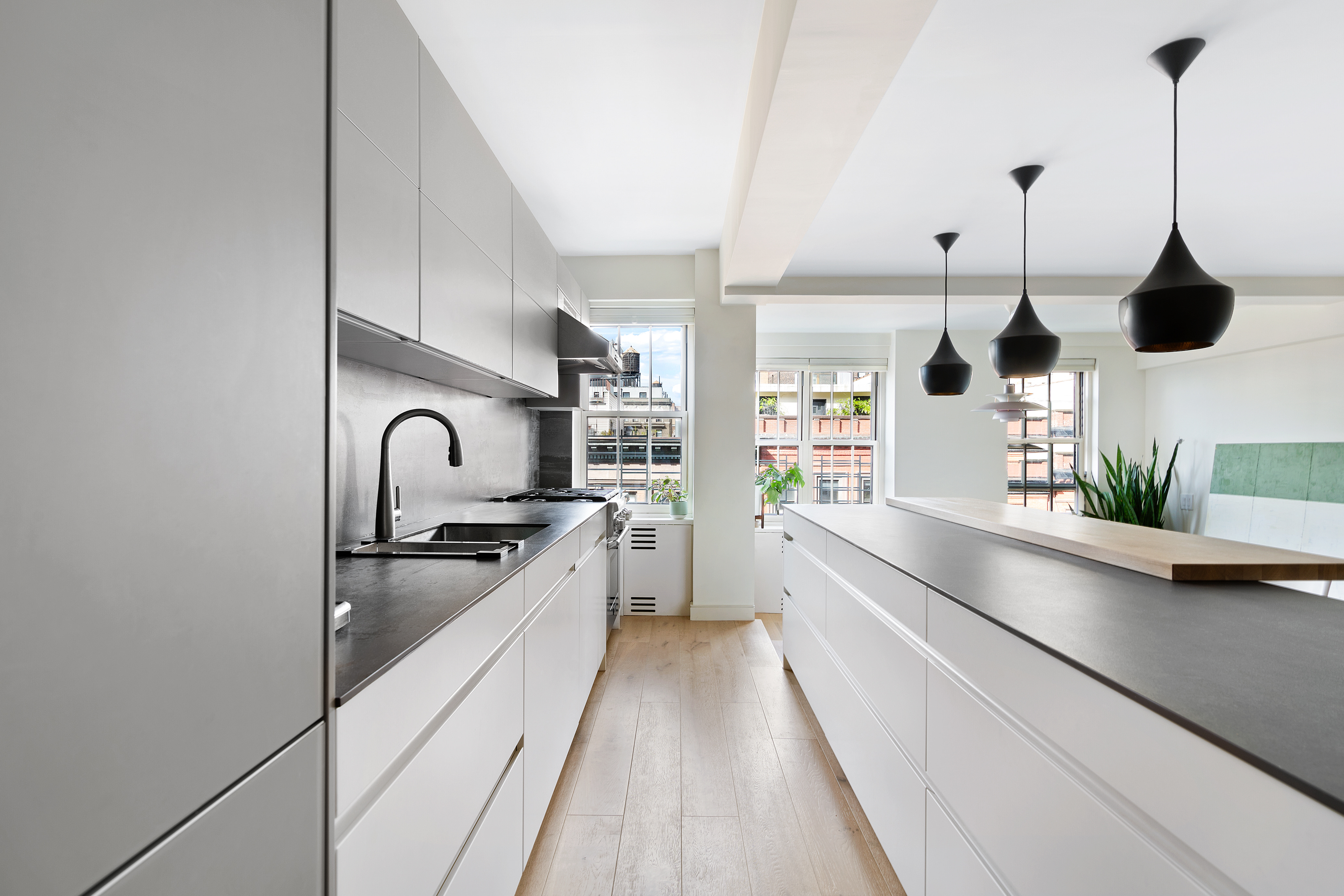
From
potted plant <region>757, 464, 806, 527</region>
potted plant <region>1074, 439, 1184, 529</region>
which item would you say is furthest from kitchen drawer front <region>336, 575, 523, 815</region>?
potted plant <region>1074, 439, 1184, 529</region>

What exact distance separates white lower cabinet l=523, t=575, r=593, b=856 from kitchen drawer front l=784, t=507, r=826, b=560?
1050mm

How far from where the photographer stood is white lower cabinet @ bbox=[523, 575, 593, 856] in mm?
1714

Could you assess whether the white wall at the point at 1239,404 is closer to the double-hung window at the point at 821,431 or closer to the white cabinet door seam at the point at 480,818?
the double-hung window at the point at 821,431

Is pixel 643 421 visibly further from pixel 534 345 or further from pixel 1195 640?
pixel 1195 640

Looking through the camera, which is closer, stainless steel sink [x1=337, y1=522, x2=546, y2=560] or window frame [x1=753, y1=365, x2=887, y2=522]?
stainless steel sink [x1=337, y1=522, x2=546, y2=560]

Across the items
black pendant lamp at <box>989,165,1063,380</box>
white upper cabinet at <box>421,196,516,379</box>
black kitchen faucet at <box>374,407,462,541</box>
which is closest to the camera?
white upper cabinet at <box>421,196,516,379</box>

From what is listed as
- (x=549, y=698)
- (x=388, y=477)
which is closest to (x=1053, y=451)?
(x=549, y=698)

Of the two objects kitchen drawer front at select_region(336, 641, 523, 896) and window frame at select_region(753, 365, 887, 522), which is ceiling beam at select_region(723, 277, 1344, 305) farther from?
kitchen drawer front at select_region(336, 641, 523, 896)

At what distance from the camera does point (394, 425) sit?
1907 mm

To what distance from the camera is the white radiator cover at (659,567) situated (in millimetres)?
4609

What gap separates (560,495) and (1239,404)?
5572mm

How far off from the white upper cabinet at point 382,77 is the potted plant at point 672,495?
343 cm

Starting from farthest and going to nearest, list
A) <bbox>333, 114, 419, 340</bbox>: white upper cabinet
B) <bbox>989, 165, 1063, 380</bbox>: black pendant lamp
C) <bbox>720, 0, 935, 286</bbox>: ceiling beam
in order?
1. <bbox>989, 165, 1063, 380</bbox>: black pendant lamp
2. <bbox>720, 0, 935, 286</bbox>: ceiling beam
3. <bbox>333, 114, 419, 340</bbox>: white upper cabinet

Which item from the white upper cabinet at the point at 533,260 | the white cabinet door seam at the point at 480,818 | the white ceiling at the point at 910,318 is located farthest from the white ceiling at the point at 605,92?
the white cabinet door seam at the point at 480,818
